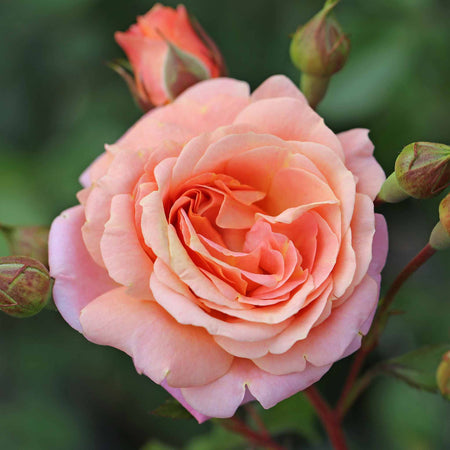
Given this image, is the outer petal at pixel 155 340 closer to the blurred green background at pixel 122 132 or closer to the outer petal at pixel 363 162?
the outer petal at pixel 363 162

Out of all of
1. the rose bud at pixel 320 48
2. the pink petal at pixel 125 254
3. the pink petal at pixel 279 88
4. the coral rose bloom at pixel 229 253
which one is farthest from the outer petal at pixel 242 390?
the rose bud at pixel 320 48

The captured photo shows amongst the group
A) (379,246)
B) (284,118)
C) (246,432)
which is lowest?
(246,432)

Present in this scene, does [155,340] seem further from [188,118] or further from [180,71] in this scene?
[180,71]

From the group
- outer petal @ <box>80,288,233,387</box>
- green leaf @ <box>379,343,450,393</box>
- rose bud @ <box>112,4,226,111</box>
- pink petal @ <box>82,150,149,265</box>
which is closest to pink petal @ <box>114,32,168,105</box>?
rose bud @ <box>112,4,226,111</box>

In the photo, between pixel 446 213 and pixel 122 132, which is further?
pixel 122 132

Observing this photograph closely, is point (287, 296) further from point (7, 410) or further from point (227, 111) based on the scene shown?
point (7, 410)

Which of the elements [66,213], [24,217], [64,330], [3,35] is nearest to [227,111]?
[66,213]

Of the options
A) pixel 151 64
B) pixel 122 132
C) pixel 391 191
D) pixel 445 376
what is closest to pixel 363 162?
pixel 391 191
